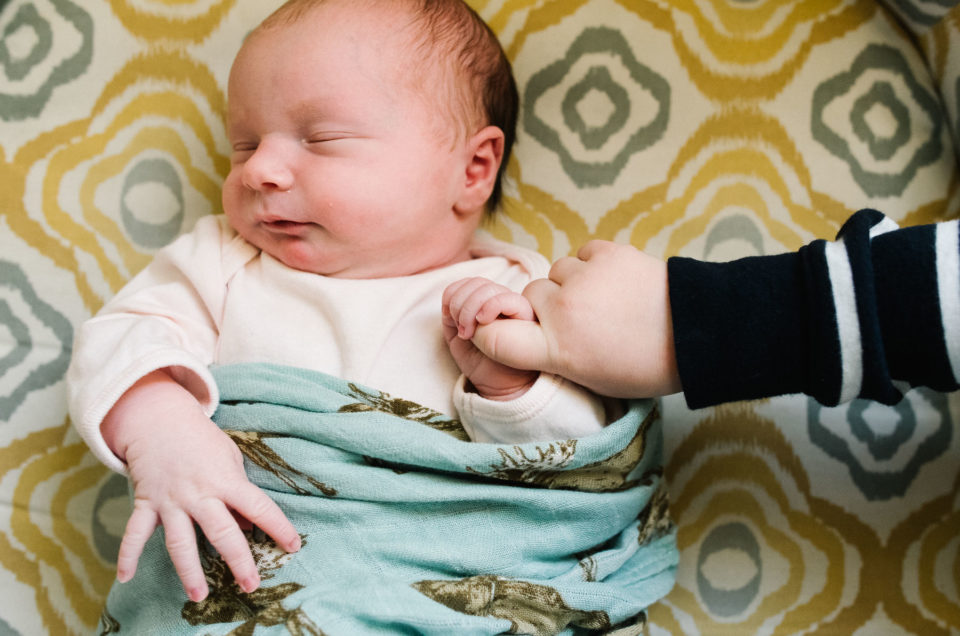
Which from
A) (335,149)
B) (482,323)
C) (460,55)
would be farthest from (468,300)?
(460,55)

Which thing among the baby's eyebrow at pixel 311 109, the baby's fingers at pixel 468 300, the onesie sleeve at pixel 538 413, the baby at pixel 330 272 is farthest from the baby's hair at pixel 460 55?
the onesie sleeve at pixel 538 413

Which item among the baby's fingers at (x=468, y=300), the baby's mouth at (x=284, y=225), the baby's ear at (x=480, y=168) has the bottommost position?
the baby's fingers at (x=468, y=300)

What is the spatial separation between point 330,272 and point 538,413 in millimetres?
309

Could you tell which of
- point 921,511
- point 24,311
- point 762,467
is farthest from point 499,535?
point 24,311

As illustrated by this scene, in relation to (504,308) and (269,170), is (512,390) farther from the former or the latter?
(269,170)

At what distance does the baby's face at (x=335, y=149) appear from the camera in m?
0.86

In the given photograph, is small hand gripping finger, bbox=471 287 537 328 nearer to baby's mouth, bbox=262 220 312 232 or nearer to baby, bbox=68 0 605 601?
baby, bbox=68 0 605 601

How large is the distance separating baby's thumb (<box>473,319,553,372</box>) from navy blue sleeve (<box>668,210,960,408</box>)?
134mm

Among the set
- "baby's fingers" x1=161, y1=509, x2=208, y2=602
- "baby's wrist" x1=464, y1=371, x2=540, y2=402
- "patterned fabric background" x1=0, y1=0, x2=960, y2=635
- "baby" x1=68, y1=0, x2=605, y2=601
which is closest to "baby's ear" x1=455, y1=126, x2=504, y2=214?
"baby" x1=68, y1=0, x2=605, y2=601

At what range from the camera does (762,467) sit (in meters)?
1.01

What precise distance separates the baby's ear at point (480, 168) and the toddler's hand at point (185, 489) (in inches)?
16.1

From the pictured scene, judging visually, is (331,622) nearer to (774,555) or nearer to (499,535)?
(499,535)

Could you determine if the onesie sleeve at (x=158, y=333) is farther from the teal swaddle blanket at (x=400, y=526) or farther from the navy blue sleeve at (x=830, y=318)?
the navy blue sleeve at (x=830, y=318)

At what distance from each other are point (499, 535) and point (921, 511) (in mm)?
583
